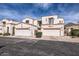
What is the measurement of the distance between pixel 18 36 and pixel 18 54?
606mm

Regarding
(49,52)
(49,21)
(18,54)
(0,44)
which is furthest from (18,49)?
(49,21)

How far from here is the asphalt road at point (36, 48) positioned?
539cm

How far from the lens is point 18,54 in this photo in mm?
5387

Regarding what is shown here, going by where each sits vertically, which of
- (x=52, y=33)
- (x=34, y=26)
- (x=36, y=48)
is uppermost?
(x=34, y=26)

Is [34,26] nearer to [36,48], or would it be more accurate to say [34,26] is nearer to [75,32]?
A: [36,48]

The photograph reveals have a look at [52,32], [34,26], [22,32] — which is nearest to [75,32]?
[52,32]

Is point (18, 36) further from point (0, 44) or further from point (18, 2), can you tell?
point (18, 2)

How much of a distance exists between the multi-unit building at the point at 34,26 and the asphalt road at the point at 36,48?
0.26m

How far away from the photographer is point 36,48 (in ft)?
17.9

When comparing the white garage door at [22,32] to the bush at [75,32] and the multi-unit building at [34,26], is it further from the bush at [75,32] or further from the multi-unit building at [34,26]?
the bush at [75,32]

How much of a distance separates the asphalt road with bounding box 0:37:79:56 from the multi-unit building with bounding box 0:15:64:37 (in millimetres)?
257

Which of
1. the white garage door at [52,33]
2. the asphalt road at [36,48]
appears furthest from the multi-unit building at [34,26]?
the asphalt road at [36,48]

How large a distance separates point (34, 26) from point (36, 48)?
70 centimetres

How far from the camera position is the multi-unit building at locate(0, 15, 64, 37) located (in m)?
5.49
